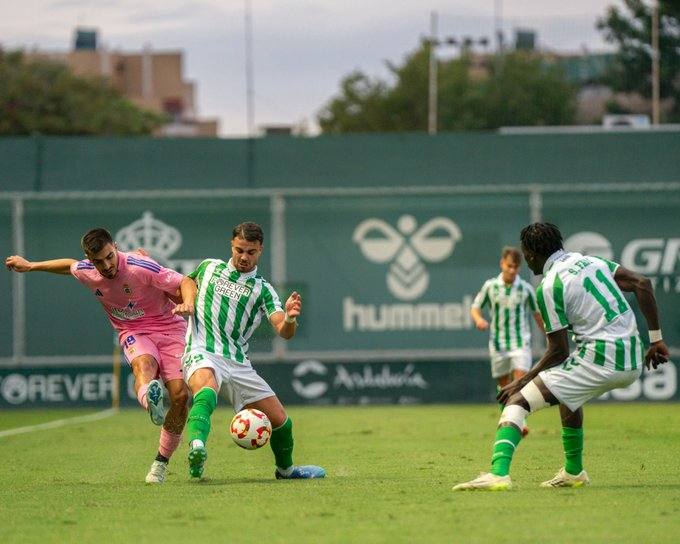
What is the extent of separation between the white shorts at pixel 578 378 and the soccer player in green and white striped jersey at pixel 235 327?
206cm

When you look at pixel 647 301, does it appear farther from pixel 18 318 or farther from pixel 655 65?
pixel 655 65

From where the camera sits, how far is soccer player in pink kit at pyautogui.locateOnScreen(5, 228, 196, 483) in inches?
433

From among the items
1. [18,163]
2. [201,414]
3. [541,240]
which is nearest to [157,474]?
[201,414]

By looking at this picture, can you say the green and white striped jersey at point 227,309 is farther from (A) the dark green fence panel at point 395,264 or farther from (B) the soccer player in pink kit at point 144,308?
(A) the dark green fence panel at point 395,264

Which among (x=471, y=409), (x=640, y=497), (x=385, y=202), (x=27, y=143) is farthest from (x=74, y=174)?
(x=640, y=497)

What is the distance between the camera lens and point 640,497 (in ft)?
30.7

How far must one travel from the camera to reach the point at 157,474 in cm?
1088

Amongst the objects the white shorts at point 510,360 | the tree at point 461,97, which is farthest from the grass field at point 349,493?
the tree at point 461,97

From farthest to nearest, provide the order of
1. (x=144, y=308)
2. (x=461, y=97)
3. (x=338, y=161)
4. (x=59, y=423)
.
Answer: (x=461, y=97) → (x=338, y=161) → (x=59, y=423) → (x=144, y=308)

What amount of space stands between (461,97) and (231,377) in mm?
43524

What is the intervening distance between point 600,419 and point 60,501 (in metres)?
10.6

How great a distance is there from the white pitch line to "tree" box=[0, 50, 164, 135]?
3567 cm

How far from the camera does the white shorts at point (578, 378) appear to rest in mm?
9648

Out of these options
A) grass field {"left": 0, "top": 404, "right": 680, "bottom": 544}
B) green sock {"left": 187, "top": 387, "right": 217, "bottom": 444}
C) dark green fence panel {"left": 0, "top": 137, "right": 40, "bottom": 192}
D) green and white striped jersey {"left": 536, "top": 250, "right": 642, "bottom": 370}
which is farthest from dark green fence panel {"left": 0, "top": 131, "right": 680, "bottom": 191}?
green and white striped jersey {"left": 536, "top": 250, "right": 642, "bottom": 370}
